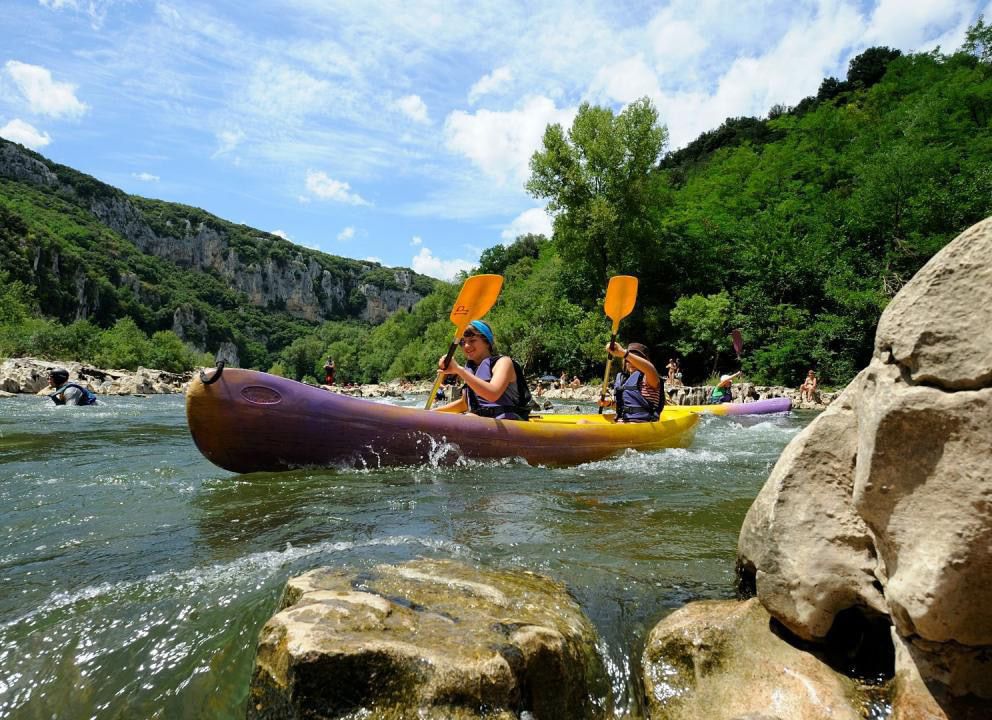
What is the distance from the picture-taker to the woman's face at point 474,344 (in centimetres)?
560

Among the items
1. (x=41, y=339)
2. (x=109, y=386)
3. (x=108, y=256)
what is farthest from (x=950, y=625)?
(x=108, y=256)

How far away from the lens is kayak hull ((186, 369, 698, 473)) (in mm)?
4230

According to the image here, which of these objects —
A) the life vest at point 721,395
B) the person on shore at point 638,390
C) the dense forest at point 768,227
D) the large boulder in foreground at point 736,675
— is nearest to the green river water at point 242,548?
the large boulder in foreground at point 736,675

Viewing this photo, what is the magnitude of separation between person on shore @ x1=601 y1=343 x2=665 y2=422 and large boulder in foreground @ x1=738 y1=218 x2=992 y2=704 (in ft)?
16.7

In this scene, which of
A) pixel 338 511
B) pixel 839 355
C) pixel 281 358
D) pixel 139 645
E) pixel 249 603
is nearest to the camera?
pixel 139 645

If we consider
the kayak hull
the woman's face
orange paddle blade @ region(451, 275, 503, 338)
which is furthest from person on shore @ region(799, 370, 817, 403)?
the woman's face

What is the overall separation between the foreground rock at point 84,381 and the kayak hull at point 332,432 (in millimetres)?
16313

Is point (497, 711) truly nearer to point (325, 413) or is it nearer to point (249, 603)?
point (249, 603)

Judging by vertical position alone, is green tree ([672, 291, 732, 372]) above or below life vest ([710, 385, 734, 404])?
above

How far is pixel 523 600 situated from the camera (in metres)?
2.02

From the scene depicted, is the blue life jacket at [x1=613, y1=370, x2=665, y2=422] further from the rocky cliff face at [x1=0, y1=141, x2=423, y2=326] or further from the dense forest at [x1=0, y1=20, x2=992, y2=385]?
the rocky cliff face at [x1=0, y1=141, x2=423, y2=326]

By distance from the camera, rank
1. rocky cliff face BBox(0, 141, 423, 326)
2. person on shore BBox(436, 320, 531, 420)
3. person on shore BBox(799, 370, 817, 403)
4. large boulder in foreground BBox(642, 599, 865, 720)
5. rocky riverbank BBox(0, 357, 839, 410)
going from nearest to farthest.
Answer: large boulder in foreground BBox(642, 599, 865, 720)
person on shore BBox(436, 320, 531, 420)
person on shore BBox(799, 370, 817, 403)
rocky riverbank BBox(0, 357, 839, 410)
rocky cliff face BBox(0, 141, 423, 326)

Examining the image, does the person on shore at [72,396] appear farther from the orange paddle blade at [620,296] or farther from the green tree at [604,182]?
the green tree at [604,182]

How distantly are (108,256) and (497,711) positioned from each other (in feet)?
292
